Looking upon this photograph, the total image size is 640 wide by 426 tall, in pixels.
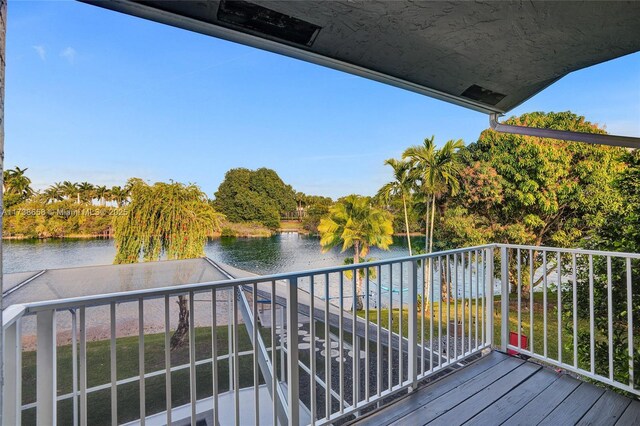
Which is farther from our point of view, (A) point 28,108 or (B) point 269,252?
(B) point 269,252

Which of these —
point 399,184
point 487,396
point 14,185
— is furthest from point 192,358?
point 399,184

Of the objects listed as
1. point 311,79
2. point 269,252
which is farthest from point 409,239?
point 311,79

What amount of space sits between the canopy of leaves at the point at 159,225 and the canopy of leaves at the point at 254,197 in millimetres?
3540

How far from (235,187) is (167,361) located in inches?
706

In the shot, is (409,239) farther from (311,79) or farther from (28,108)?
(28,108)

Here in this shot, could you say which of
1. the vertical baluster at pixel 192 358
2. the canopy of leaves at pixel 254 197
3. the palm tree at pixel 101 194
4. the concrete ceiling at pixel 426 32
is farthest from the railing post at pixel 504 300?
the canopy of leaves at pixel 254 197

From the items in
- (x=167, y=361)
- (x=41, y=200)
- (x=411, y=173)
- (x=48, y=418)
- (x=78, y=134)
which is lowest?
(x=48, y=418)

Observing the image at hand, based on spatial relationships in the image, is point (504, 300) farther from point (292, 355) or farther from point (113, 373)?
point (113, 373)

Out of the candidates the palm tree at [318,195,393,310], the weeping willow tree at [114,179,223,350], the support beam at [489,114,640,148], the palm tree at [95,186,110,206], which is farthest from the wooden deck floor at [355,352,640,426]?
the palm tree at [95,186,110,206]

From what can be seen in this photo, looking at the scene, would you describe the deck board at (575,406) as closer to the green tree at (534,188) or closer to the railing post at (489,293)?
the railing post at (489,293)

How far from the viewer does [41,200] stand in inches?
384

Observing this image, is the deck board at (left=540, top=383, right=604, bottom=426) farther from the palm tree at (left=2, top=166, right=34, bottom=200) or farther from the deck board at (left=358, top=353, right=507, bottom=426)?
the palm tree at (left=2, top=166, right=34, bottom=200)

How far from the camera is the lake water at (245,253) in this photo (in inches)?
408

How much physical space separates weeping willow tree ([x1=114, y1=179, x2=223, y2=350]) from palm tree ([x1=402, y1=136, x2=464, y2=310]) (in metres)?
9.33
